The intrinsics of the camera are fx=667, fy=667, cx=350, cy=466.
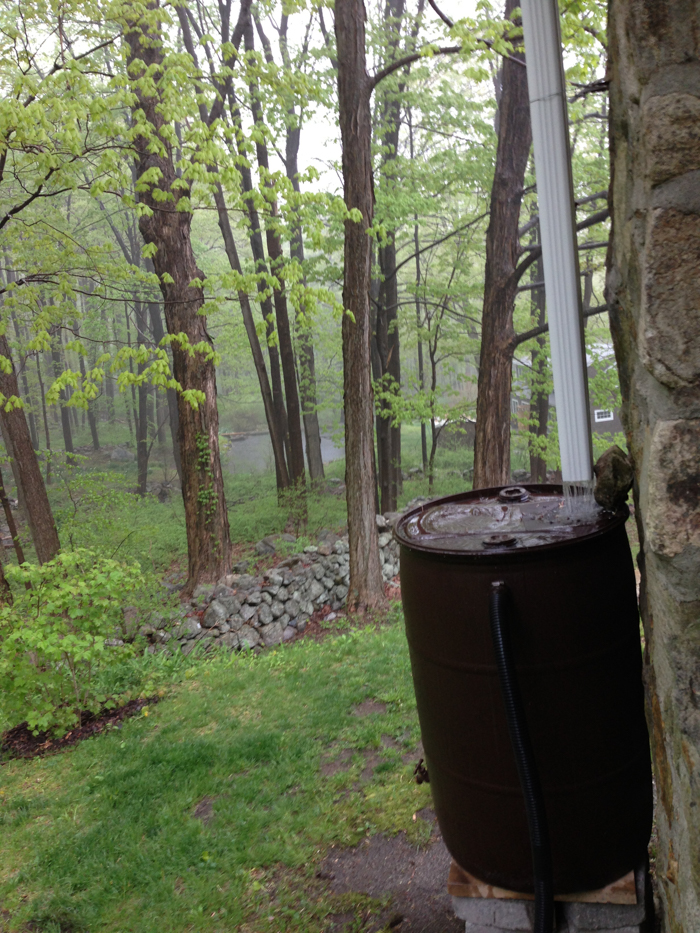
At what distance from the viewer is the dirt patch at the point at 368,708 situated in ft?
15.6

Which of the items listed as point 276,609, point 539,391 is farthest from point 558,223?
point 539,391

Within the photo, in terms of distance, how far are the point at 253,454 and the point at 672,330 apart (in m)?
27.3

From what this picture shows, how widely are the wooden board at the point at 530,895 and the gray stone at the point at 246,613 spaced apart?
17.6ft

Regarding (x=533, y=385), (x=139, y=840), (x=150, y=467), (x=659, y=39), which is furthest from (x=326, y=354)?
(x=659, y=39)

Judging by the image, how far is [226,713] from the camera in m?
5.00

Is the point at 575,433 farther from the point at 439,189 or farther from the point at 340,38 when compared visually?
the point at 439,189

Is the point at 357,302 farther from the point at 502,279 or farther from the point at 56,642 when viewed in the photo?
the point at 56,642

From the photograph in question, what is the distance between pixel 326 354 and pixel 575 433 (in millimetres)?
16441

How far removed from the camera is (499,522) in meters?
2.42

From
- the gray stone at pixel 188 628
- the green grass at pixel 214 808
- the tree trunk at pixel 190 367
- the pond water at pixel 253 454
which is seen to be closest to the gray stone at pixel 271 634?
the gray stone at pixel 188 628

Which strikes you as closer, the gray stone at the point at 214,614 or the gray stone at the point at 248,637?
the gray stone at the point at 248,637

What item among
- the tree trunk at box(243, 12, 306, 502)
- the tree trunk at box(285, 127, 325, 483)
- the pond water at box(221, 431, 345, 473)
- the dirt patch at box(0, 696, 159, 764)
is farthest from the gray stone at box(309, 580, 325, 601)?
the pond water at box(221, 431, 345, 473)

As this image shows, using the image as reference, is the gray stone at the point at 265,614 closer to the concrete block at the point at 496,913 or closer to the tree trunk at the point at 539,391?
the concrete block at the point at 496,913

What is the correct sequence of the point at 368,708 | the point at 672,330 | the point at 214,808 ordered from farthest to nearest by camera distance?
1. the point at 368,708
2. the point at 214,808
3. the point at 672,330
